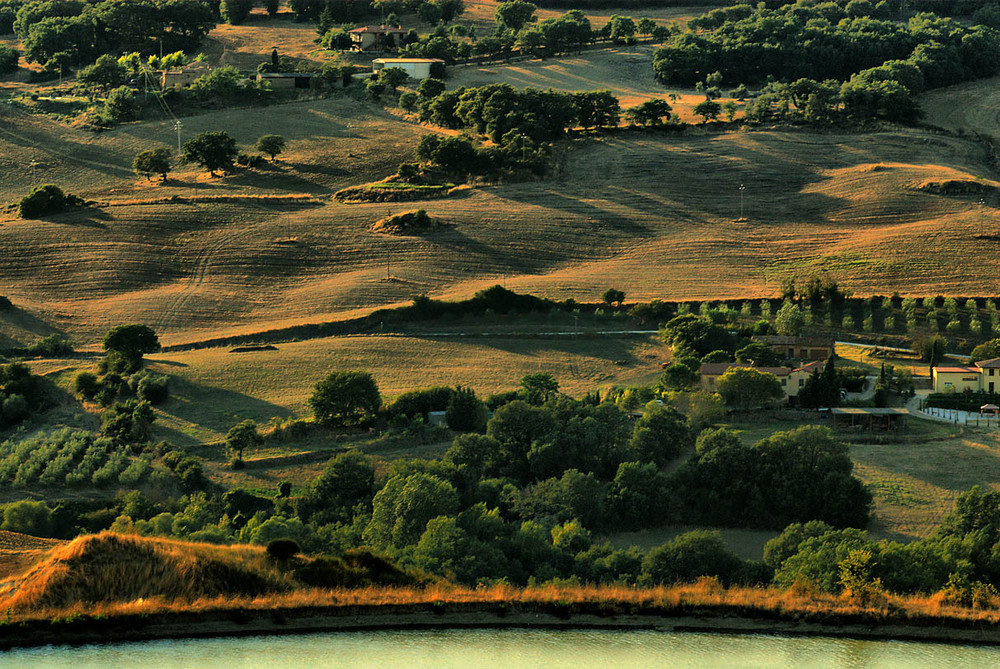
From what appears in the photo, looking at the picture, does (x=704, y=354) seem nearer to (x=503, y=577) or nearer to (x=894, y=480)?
(x=894, y=480)

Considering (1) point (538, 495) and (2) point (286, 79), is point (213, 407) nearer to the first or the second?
(1) point (538, 495)

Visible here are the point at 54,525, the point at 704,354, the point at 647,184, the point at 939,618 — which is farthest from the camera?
the point at 647,184

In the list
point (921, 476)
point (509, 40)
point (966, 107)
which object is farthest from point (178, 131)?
point (921, 476)

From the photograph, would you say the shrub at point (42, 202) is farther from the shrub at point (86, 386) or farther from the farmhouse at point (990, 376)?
the farmhouse at point (990, 376)

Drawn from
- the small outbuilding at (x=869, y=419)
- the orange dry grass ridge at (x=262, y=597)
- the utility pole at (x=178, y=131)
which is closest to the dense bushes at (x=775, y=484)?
the small outbuilding at (x=869, y=419)

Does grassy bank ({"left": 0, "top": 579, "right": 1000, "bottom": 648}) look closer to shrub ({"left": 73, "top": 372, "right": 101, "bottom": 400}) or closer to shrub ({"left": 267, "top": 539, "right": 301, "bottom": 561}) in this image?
shrub ({"left": 267, "top": 539, "right": 301, "bottom": 561})

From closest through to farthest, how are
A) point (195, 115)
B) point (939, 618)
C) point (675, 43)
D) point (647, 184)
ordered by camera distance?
point (939, 618), point (647, 184), point (195, 115), point (675, 43)

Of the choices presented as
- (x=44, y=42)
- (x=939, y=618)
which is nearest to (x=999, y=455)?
(x=939, y=618)
